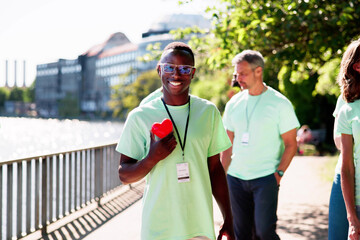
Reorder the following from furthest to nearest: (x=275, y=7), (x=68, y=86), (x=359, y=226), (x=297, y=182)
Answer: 1. (x=68, y=86)
2. (x=297, y=182)
3. (x=275, y=7)
4. (x=359, y=226)

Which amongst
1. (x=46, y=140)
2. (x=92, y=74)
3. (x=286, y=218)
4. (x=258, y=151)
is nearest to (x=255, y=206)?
(x=258, y=151)

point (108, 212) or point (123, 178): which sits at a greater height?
point (123, 178)

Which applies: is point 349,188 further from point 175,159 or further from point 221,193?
point 175,159

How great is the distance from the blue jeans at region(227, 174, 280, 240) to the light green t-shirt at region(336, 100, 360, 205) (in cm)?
122

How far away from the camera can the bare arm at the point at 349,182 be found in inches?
97.3

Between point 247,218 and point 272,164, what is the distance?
20.7 inches

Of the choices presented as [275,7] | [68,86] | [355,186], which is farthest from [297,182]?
[68,86]

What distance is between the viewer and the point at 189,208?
7.33ft

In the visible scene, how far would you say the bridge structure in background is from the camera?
5.23 meters

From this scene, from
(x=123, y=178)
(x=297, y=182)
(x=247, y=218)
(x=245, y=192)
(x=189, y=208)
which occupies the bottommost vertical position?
(x=297, y=182)

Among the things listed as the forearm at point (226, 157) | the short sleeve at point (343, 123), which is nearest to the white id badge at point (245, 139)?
the forearm at point (226, 157)

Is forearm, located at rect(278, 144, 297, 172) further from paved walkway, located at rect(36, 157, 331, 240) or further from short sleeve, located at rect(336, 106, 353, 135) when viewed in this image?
paved walkway, located at rect(36, 157, 331, 240)

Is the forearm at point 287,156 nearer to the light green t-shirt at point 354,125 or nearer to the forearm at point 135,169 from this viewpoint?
the light green t-shirt at point 354,125

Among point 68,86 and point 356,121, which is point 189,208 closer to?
point 356,121
